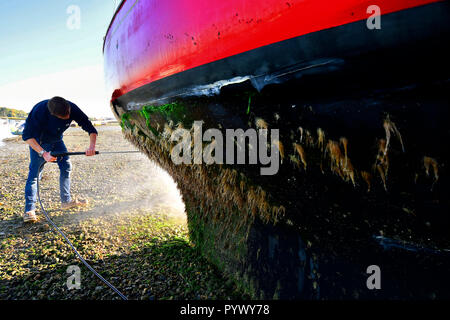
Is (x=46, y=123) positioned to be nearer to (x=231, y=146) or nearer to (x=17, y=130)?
(x=231, y=146)

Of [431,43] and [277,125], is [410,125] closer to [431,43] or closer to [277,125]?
[431,43]

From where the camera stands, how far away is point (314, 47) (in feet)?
2.47

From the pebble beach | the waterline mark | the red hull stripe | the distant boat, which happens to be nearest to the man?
the pebble beach

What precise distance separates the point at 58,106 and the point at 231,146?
2.92 metres

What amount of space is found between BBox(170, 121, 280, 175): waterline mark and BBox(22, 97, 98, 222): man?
99.4 inches

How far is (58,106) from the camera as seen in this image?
2.99 m

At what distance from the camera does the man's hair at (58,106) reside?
9.80 ft

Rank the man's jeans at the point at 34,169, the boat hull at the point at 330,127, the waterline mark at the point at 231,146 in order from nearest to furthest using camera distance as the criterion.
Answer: the boat hull at the point at 330,127 → the waterline mark at the point at 231,146 → the man's jeans at the point at 34,169

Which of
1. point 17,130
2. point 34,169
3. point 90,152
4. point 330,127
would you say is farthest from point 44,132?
point 17,130

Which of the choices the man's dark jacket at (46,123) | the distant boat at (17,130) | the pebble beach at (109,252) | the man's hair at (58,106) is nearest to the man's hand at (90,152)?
the man's dark jacket at (46,123)

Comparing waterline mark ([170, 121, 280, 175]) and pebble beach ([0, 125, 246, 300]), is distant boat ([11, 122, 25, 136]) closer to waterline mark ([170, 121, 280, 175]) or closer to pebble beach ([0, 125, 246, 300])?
pebble beach ([0, 125, 246, 300])

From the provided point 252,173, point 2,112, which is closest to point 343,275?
point 252,173

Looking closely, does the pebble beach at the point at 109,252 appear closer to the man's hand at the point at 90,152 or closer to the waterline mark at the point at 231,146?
the man's hand at the point at 90,152

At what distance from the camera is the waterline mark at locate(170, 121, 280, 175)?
3.44ft
